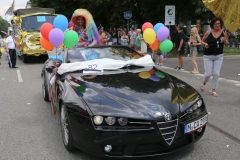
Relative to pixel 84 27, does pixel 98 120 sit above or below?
below

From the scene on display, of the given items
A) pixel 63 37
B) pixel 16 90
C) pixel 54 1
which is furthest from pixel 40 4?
pixel 63 37

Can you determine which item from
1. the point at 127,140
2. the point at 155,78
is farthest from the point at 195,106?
the point at 127,140

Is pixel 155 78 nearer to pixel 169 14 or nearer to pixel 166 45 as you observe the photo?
pixel 166 45

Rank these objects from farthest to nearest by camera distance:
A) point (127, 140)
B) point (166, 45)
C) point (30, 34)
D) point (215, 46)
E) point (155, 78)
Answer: point (30, 34) < point (166, 45) < point (215, 46) < point (155, 78) < point (127, 140)

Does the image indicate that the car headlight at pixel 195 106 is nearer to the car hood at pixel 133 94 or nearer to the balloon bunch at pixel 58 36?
the car hood at pixel 133 94

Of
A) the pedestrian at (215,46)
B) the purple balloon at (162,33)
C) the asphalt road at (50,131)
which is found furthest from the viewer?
the purple balloon at (162,33)

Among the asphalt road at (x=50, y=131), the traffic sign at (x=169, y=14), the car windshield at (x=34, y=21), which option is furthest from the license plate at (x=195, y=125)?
the car windshield at (x=34, y=21)

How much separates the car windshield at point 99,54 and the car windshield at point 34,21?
37.9ft

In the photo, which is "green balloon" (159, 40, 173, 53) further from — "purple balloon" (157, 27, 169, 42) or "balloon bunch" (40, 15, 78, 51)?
"balloon bunch" (40, 15, 78, 51)

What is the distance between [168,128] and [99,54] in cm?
246

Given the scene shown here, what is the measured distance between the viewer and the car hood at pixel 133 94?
339 cm

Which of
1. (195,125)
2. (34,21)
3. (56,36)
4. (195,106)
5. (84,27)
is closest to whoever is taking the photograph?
(195,125)

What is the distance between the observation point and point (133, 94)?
12.4 ft

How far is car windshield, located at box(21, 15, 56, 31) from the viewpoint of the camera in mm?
16188
